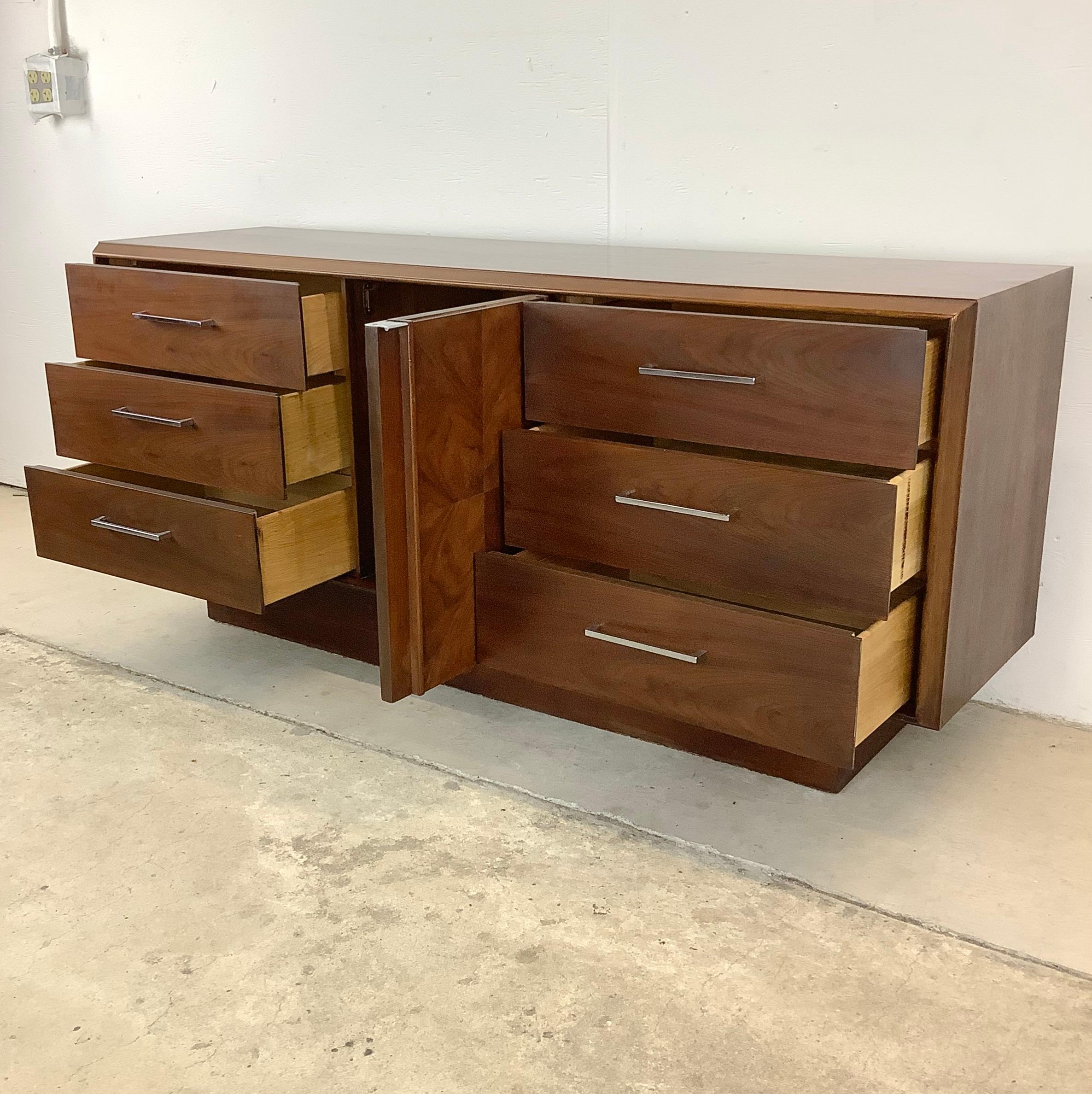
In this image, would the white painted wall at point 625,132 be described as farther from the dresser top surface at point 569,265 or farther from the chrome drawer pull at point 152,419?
the chrome drawer pull at point 152,419

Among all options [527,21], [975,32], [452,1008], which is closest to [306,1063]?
[452,1008]

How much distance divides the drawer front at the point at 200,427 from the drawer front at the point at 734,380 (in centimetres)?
38

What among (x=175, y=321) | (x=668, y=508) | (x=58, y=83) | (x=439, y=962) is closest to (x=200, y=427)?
(x=175, y=321)

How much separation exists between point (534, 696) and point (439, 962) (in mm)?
604

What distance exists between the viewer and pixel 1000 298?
1361mm

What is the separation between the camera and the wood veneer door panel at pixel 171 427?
69.0 inches

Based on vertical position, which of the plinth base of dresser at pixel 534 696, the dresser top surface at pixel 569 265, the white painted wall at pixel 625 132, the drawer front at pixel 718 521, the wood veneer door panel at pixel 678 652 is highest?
the white painted wall at pixel 625 132

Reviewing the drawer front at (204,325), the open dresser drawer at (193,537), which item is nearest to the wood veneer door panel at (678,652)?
the open dresser drawer at (193,537)

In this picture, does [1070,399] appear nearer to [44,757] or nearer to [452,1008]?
[452,1008]

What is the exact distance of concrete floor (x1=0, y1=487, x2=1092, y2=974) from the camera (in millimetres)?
1384

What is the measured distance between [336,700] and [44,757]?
17.1 inches

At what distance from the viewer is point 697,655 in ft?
4.79

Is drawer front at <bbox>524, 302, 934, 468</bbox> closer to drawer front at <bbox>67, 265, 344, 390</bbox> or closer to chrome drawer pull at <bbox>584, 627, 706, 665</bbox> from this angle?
chrome drawer pull at <bbox>584, 627, 706, 665</bbox>

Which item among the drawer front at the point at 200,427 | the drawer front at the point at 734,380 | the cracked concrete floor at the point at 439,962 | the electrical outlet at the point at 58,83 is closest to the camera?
the cracked concrete floor at the point at 439,962
